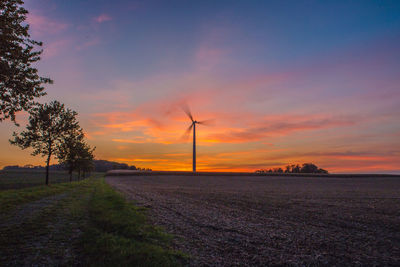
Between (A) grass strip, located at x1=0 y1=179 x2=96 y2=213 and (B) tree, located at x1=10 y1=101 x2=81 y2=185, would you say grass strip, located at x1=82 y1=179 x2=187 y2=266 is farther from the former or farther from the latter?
(B) tree, located at x1=10 y1=101 x2=81 y2=185

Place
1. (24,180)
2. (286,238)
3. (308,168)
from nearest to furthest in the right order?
(286,238) → (24,180) → (308,168)

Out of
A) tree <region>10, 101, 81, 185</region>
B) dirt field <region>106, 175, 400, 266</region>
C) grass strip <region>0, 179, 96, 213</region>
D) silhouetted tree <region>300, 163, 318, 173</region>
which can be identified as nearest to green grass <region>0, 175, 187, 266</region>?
dirt field <region>106, 175, 400, 266</region>

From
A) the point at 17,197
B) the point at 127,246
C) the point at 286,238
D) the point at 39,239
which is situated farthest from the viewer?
the point at 17,197

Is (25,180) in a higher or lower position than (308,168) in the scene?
lower

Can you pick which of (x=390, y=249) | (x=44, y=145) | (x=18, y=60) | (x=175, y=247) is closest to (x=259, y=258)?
(x=175, y=247)

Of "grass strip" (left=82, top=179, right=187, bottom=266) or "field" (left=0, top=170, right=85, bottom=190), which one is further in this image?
"field" (left=0, top=170, right=85, bottom=190)

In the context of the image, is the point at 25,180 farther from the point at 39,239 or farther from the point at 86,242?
the point at 86,242

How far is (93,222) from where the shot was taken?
13.1 meters

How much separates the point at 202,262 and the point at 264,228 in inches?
227

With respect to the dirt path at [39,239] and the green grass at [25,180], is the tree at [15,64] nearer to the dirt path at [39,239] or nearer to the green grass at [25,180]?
the dirt path at [39,239]

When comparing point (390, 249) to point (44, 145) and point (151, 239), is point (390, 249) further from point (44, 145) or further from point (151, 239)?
point (44, 145)

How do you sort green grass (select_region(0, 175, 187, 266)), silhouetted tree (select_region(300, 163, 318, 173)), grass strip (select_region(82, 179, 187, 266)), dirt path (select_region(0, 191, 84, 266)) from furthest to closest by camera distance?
silhouetted tree (select_region(300, 163, 318, 173))
dirt path (select_region(0, 191, 84, 266))
green grass (select_region(0, 175, 187, 266))
grass strip (select_region(82, 179, 187, 266))

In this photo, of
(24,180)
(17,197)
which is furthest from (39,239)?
(24,180)

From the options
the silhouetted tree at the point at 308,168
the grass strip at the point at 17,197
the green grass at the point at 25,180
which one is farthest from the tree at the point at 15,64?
the silhouetted tree at the point at 308,168
